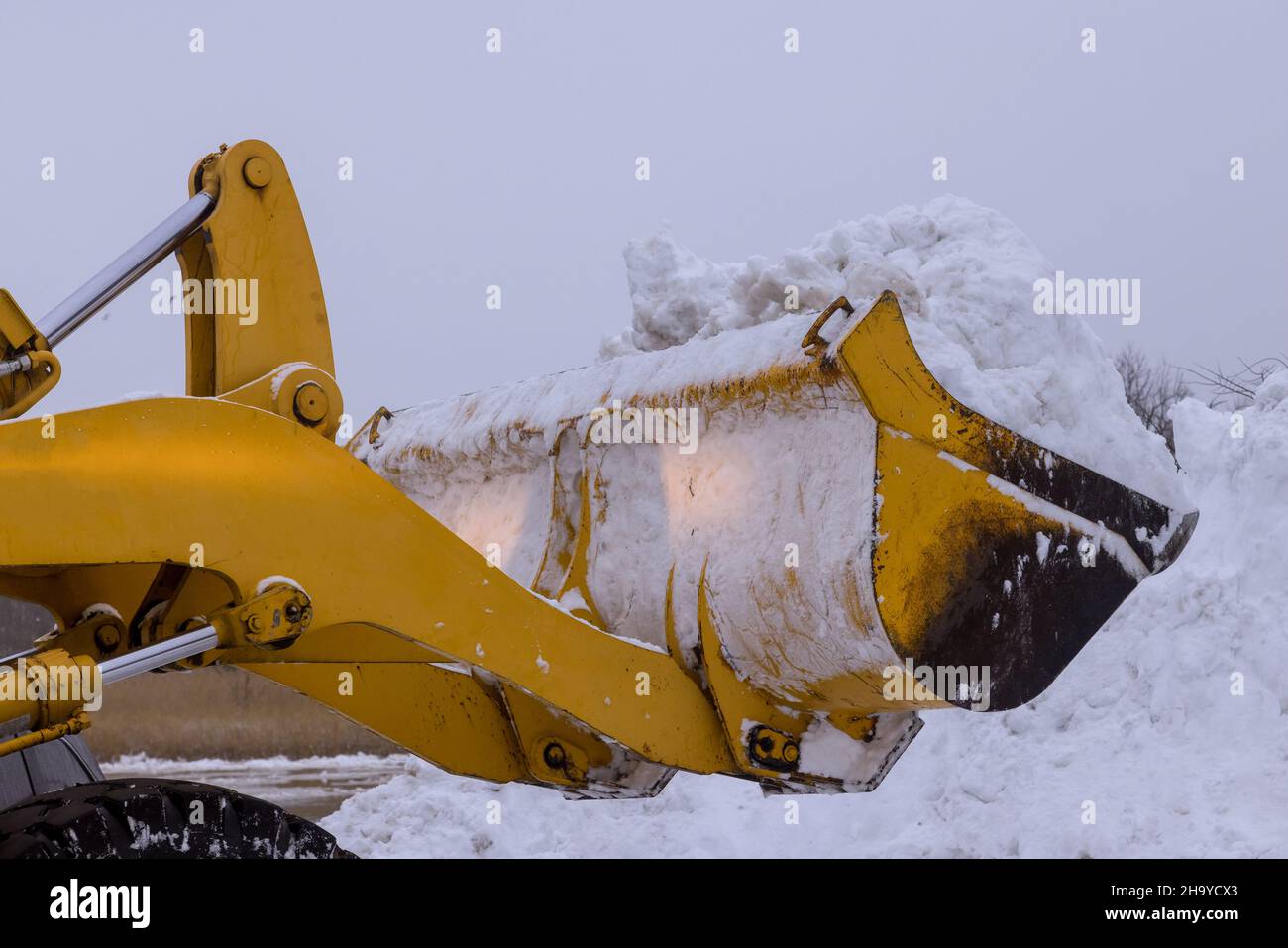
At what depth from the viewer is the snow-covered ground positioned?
18.4 ft

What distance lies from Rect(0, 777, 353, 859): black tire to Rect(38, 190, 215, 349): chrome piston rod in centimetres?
73

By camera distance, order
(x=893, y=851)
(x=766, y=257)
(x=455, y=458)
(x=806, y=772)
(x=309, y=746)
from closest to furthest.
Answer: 1. (x=806, y=772)
2. (x=455, y=458)
3. (x=893, y=851)
4. (x=766, y=257)
5. (x=309, y=746)

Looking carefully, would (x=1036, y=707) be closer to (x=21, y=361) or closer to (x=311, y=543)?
(x=311, y=543)

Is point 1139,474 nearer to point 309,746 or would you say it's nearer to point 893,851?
point 893,851

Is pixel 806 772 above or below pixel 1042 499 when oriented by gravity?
below

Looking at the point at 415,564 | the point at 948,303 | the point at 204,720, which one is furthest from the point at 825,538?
the point at 204,720

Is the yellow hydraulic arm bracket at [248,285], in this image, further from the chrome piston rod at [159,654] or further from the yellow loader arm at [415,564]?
the chrome piston rod at [159,654]

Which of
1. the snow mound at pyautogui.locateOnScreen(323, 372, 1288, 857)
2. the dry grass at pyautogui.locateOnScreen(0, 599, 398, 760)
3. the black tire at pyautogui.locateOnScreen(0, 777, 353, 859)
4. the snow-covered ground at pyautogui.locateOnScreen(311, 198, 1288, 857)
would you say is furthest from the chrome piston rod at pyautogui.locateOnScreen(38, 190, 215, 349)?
the dry grass at pyautogui.locateOnScreen(0, 599, 398, 760)

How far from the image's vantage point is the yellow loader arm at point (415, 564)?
2.17 metres

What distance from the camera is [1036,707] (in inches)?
253

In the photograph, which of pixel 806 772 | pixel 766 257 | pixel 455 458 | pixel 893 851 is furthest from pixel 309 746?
pixel 806 772

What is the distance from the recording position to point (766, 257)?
24.4 ft

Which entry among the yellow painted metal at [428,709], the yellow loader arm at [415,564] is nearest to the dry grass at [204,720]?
the yellow painted metal at [428,709]

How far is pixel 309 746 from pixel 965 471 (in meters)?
9.53
